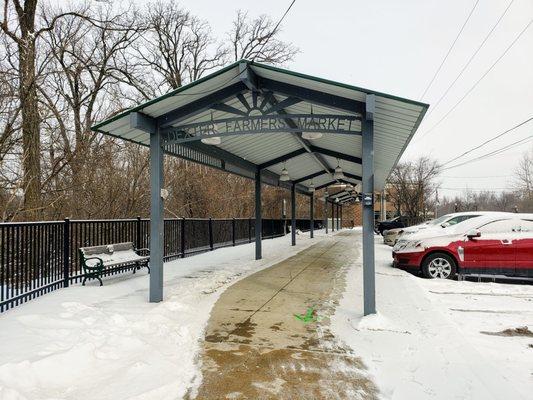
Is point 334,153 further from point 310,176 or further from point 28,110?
point 28,110

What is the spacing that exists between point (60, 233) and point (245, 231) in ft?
38.9

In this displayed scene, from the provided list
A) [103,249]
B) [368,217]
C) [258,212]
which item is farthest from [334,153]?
[103,249]

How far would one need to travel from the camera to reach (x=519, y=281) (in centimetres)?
893

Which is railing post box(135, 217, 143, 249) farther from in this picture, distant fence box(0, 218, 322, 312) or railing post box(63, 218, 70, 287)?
railing post box(63, 218, 70, 287)

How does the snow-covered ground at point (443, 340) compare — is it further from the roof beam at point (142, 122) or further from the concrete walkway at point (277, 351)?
the roof beam at point (142, 122)

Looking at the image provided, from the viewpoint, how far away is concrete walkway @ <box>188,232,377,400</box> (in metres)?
3.47

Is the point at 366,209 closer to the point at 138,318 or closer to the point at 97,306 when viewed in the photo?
the point at 138,318

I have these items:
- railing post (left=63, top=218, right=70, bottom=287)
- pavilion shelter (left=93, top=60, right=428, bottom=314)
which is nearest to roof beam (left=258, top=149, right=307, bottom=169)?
pavilion shelter (left=93, top=60, right=428, bottom=314)

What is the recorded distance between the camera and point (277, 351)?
14.4 feet

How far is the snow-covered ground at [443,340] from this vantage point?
352 cm

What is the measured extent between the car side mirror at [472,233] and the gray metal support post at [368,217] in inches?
170

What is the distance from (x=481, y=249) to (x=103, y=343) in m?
8.10

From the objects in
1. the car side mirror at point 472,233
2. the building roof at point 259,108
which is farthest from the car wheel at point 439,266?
the building roof at point 259,108

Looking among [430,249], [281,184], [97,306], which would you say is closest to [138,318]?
[97,306]
